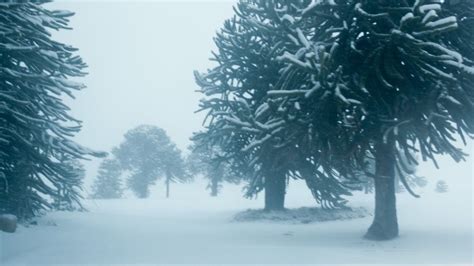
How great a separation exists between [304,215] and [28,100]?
35.1 feet

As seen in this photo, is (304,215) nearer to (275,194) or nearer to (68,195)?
(275,194)

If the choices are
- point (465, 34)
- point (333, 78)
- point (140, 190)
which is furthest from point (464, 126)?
point (140, 190)

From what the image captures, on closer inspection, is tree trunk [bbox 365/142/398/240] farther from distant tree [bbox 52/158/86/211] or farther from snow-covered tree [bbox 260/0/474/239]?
distant tree [bbox 52/158/86/211]

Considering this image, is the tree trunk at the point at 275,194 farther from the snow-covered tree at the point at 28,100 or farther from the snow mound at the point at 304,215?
the snow-covered tree at the point at 28,100

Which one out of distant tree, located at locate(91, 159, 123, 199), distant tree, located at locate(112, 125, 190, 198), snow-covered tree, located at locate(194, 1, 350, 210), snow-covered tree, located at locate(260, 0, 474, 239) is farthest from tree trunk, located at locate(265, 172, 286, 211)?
distant tree, located at locate(91, 159, 123, 199)

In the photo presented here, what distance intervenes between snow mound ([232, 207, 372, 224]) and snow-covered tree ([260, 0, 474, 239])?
6.21 m

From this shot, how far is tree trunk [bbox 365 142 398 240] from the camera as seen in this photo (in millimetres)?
10883

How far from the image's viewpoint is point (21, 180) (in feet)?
38.0

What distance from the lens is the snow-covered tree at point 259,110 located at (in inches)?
416

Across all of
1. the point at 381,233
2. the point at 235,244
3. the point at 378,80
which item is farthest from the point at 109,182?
the point at 378,80

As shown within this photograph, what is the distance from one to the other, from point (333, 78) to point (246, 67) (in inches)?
266

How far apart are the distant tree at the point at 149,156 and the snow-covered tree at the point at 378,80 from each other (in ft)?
111

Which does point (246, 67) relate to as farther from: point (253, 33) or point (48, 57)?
point (48, 57)

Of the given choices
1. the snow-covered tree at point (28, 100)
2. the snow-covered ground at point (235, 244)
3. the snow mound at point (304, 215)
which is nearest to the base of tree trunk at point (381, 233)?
the snow-covered ground at point (235, 244)
